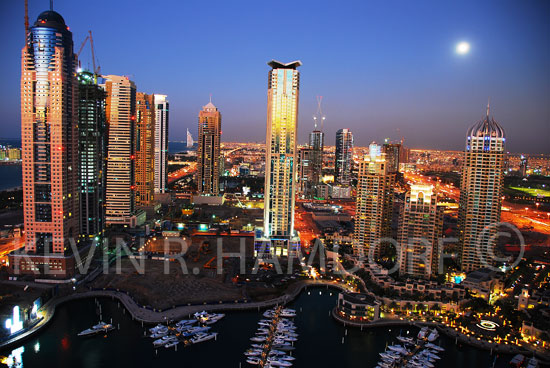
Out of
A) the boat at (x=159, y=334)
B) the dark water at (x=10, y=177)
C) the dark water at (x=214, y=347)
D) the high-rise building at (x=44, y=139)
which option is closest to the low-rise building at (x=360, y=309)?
the dark water at (x=214, y=347)

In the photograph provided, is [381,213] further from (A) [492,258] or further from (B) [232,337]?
(B) [232,337]

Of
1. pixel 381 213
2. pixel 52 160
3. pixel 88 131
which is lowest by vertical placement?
pixel 381 213

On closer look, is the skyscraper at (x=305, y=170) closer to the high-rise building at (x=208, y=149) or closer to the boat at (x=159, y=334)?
the high-rise building at (x=208, y=149)

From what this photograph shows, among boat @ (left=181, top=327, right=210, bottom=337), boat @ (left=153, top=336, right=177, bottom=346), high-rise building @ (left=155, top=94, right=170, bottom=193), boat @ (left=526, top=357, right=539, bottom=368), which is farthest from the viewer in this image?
high-rise building @ (left=155, top=94, right=170, bottom=193)

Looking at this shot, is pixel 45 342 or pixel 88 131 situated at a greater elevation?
pixel 88 131

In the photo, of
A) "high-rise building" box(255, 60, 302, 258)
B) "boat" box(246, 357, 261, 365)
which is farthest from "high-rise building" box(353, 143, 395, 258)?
"boat" box(246, 357, 261, 365)

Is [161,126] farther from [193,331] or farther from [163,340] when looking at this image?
[163,340]

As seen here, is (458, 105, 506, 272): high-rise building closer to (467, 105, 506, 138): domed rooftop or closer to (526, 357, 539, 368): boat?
(467, 105, 506, 138): domed rooftop

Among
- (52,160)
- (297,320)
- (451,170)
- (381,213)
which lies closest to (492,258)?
(381,213)
